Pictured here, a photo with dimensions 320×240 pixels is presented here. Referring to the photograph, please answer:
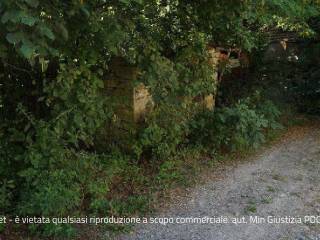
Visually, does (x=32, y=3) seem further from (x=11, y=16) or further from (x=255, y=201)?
(x=255, y=201)

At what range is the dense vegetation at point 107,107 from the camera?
4117mm

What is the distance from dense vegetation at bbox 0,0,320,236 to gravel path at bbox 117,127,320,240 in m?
0.41

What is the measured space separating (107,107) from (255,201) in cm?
199

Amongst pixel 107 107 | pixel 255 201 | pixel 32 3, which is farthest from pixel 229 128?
pixel 32 3

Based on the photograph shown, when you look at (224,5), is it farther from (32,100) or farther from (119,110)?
(32,100)

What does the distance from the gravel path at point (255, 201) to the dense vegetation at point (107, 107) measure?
1.34ft

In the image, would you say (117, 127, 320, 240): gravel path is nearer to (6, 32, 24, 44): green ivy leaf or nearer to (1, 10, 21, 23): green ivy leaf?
(6, 32, 24, 44): green ivy leaf

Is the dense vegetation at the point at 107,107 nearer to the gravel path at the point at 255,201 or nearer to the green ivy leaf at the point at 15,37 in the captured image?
the green ivy leaf at the point at 15,37

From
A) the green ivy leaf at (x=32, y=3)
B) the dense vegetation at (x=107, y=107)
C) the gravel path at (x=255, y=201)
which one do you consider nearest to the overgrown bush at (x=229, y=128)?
the dense vegetation at (x=107, y=107)

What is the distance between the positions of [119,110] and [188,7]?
158 cm

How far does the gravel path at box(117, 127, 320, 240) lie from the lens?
412cm

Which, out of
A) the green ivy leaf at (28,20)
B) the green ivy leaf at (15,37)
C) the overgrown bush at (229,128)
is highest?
the green ivy leaf at (28,20)

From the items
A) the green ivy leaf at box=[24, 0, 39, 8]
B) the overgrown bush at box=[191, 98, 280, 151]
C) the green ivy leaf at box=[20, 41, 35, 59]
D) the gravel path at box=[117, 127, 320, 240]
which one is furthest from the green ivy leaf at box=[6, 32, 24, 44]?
the overgrown bush at box=[191, 98, 280, 151]

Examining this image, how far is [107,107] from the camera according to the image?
16.9 feet
